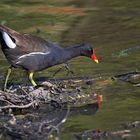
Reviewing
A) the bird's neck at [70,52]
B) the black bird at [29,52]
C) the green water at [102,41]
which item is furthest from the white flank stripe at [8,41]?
the green water at [102,41]

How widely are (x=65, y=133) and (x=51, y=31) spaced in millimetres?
5492

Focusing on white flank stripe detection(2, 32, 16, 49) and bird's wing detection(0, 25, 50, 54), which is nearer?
white flank stripe detection(2, 32, 16, 49)

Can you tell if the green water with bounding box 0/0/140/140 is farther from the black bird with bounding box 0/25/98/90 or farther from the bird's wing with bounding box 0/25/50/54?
the bird's wing with bounding box 0/25/50/54

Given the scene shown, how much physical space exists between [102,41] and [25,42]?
9.83 ft

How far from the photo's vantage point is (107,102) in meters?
8.55

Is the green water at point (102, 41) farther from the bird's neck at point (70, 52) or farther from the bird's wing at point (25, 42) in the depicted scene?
the bird's wing at point (25, 42)

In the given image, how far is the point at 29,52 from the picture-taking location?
909cm

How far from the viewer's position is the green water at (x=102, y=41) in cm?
793

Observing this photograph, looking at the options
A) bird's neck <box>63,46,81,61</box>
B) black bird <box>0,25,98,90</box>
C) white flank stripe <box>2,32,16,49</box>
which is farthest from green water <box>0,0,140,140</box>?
white flank stripe <box>2,32,16,49</box>

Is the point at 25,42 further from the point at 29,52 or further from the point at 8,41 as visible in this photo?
the point at 8,41

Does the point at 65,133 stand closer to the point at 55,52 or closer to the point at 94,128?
the point at 94,128

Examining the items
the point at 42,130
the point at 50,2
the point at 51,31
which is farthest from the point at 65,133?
the point at 50,2

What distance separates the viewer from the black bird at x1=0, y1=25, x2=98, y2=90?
29.2ft

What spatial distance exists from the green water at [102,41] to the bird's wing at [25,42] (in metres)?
0.81
